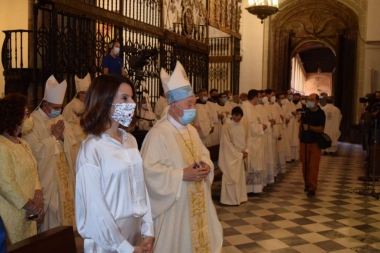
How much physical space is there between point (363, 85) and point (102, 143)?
15483 mm

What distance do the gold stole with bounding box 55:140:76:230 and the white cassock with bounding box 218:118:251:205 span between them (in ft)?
9.13

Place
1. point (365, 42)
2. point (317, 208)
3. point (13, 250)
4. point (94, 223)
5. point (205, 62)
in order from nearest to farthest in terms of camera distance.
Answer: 1. point (94, 223)
2. point (13, 250)
3. point (317, 208)
4. point (205, 62)
5. point (365, 42)

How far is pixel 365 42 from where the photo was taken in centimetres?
1617

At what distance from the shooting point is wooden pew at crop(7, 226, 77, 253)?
2.75m

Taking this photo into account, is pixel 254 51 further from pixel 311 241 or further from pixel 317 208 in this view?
pixel 311 241

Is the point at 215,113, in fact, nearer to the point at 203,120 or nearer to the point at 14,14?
the point at 203,120

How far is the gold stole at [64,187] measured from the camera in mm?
5602

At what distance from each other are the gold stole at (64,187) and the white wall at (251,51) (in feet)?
42.7

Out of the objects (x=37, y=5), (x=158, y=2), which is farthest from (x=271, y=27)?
(x=37, y=5)

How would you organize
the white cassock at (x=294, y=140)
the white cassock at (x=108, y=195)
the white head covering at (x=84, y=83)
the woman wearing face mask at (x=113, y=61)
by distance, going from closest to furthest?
the white cassock at (x=108, y=195), the white head covering at (x=84, y=83), the woman wearing face mask at (x=113, y=61), the white cassock at (x=294, y=140)

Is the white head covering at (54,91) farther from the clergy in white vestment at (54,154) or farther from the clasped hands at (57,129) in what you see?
the clasped hands at (57,129)

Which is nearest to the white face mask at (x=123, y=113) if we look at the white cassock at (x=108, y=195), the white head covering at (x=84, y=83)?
the white cassock at (x=108, y=195)

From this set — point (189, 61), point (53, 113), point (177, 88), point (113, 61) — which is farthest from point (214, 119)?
point (177, 88)

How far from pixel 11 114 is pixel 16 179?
512 millimetres
